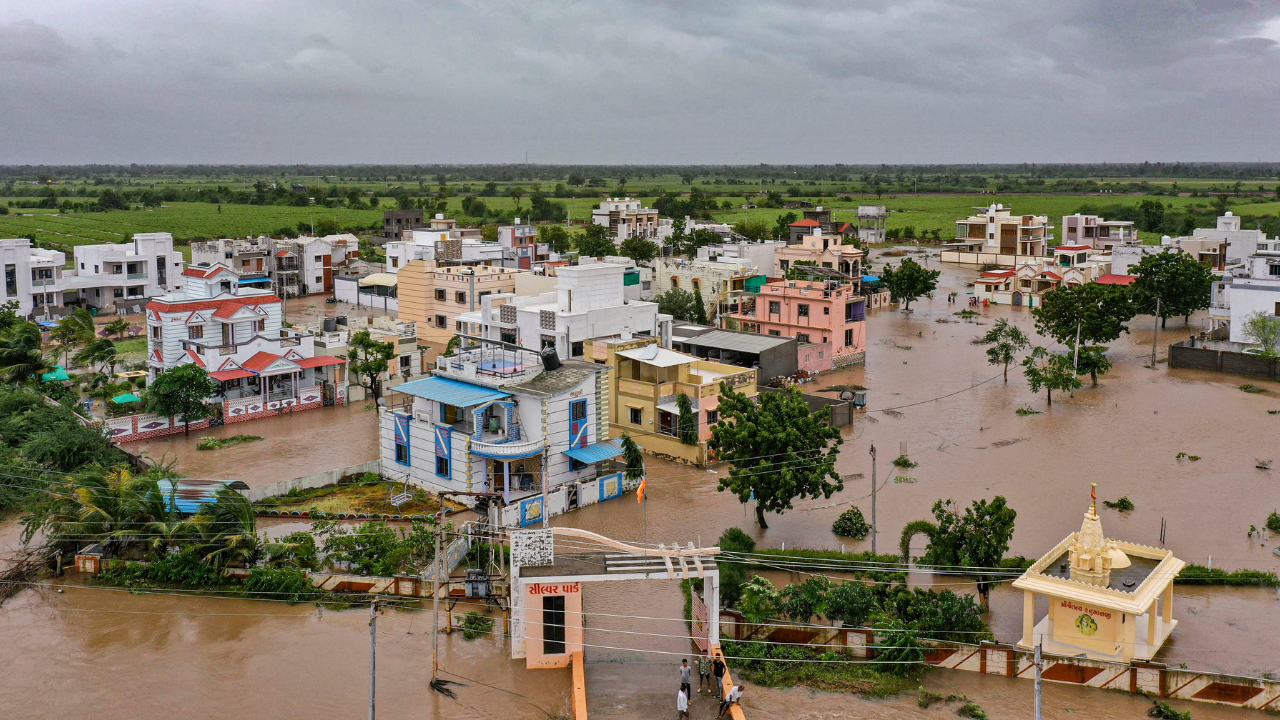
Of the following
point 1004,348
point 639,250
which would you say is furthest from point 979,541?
point 639,250

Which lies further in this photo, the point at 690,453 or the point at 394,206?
the point at 394,206

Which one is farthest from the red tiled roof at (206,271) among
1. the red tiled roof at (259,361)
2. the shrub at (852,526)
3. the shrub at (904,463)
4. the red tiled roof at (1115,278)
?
the red tiled roof at (1115,278)

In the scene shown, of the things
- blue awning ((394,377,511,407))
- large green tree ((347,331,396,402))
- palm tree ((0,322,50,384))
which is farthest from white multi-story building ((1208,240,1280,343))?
palm tree ((0,322,50,384))

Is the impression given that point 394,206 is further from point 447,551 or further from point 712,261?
point 447,551

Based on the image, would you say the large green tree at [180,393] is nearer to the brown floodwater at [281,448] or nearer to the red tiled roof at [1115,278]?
the brown floodwater at [281,448]

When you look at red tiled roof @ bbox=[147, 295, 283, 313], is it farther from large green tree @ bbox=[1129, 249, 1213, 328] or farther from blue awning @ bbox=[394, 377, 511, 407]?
large green tree @ bbox=[1129, 249, 1213, 328]

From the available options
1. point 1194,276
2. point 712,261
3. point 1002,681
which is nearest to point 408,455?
point 1002,681
